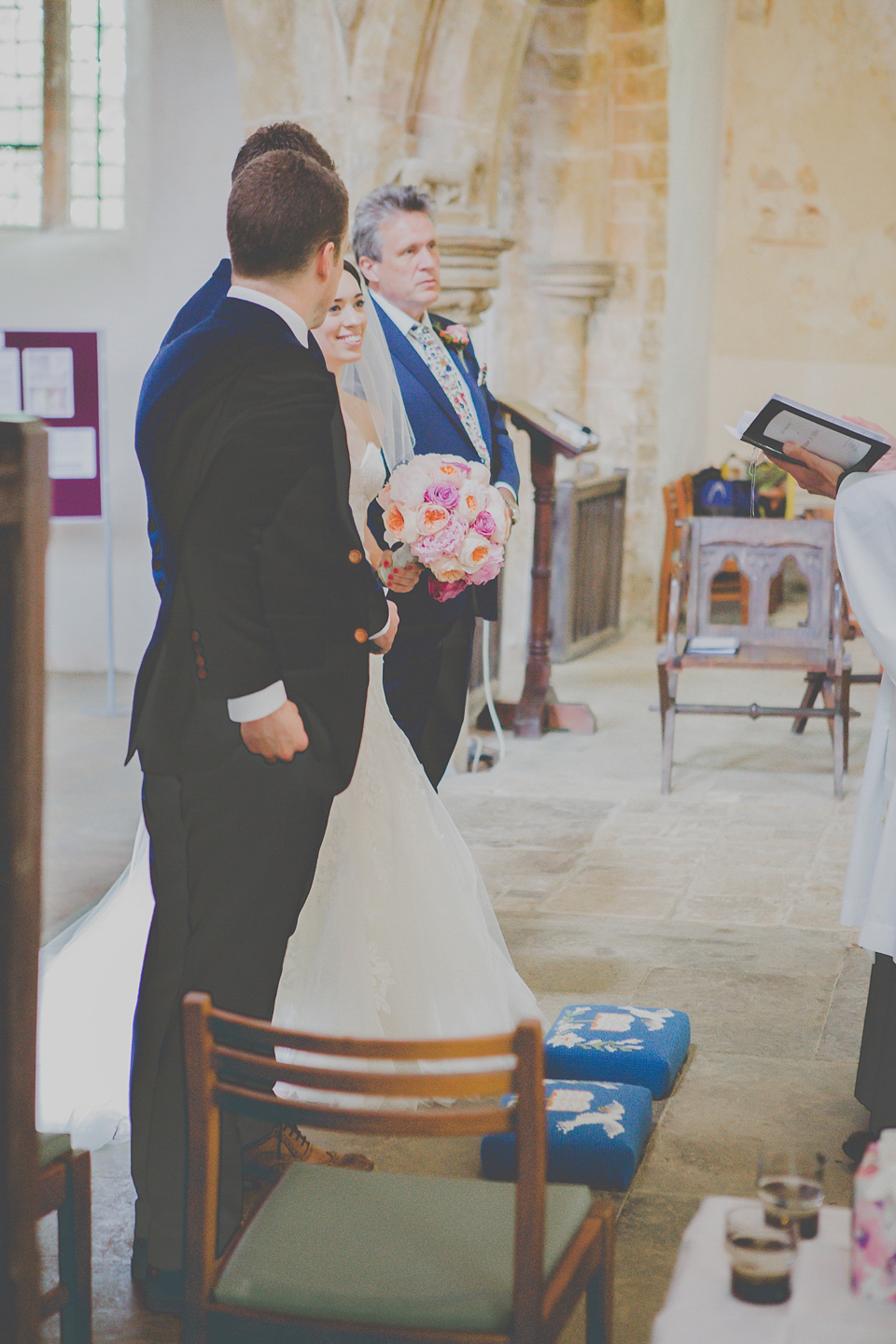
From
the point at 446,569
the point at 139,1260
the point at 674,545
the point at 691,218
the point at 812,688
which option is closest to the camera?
the point at 139,1260

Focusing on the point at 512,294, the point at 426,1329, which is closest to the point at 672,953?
the point at 426,1329

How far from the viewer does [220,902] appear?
2328 mm

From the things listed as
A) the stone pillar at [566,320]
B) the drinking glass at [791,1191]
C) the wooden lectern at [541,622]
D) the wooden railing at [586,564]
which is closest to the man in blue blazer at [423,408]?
the drinking glass at [791,1191]

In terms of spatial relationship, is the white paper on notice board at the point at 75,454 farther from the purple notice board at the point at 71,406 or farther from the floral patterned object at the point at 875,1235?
the floral patterned object at the point at 875,1235

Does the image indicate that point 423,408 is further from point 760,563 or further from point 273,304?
point 760,563

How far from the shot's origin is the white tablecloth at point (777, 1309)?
1.51m

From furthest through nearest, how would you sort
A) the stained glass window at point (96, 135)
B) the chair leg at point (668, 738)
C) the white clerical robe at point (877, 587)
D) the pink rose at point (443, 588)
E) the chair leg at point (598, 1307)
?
1. the stained glass window at point (96, 135)
2. the chair leg at point (668, 738)
3. the pink rose at point (443, 588)
4. the white clerical robe at point (877, 587)
5. the chair leg at point (598, 1307)

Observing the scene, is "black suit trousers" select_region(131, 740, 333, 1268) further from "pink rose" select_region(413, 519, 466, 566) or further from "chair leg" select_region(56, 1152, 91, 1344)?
"pink rose" select_region(413, 519, 466, 566)

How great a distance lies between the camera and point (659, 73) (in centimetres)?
902

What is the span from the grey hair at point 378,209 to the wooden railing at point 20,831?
276 centimetres

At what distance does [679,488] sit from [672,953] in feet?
17.4

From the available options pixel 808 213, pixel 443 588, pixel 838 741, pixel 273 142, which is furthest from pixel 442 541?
pixel 808 213

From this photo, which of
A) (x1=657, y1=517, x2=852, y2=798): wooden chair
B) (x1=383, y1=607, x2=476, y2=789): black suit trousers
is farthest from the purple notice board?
(x1=383, y1=607, x2=476, y2=789): black suit trousers

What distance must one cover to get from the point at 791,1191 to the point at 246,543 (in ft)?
3.69
